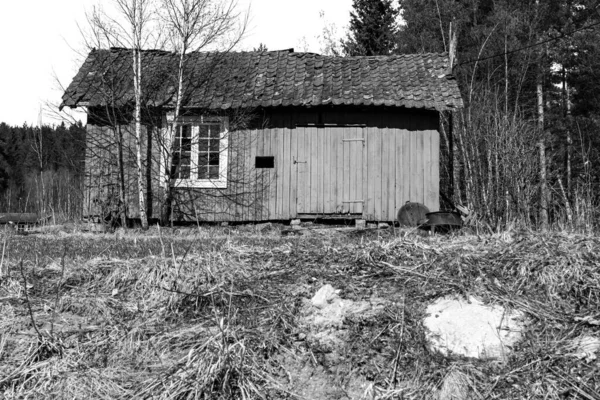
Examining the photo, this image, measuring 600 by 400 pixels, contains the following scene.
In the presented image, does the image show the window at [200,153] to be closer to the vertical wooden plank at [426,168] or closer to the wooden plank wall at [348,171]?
the wooden plank wall at [348,171]

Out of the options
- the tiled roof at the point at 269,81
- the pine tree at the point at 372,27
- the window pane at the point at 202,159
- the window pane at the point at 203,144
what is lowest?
the window pane at the point at 202,159

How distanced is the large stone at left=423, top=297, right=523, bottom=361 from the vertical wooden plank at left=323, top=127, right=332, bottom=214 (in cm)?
912

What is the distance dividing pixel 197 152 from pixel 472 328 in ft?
33.9

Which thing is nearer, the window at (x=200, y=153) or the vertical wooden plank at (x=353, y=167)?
the vertical wooden plank at (x=353, y=167)

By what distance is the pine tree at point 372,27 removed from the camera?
1167 inches

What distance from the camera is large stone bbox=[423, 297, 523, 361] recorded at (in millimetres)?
3492

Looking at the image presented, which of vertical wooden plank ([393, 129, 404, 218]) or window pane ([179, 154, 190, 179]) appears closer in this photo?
vertical wooden plank ([393, 129, 404, 218])

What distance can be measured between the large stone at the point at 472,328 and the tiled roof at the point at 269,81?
9.23 meters

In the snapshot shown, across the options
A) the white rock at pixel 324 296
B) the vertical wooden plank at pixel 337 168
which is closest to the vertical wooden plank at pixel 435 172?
the vertical wooden plank at pixel 337 168

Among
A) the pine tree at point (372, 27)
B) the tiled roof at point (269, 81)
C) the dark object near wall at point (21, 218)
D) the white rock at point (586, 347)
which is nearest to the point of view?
the white rock at point (586, 347)

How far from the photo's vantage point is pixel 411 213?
12.5m

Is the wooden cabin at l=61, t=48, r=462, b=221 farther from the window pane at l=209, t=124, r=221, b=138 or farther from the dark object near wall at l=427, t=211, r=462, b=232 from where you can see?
the dark object near wall at l=427, t=211, r=462, b=232

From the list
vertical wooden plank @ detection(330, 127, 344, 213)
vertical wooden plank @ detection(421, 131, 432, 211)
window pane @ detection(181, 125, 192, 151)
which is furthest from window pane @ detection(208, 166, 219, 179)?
vertical wooden plank @ detection(421, 131, 432, 211)

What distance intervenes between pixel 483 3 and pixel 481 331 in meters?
28.4
